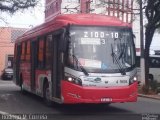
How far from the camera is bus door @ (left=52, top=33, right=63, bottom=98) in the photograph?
15.8 metres

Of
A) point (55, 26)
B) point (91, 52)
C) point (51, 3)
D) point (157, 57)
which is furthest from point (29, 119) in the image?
point (51, 3)

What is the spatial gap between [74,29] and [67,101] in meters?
2.38

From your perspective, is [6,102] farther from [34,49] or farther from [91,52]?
[91,52]

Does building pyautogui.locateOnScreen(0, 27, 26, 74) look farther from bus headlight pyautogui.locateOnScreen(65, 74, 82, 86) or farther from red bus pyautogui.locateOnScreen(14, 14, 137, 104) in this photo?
bus headlight pyautogui.locateOnScreen(65, 74, 82, 86)

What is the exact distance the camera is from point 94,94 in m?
14.9

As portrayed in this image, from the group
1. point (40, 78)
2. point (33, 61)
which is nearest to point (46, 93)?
point (40, 78)

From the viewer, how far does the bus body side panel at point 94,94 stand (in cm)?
1478

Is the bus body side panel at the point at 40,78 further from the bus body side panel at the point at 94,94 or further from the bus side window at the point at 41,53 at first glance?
the bus body side panel at the point at 94,94

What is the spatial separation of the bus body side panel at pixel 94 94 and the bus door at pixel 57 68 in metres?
0.62

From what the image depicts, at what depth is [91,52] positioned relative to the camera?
49.8ft

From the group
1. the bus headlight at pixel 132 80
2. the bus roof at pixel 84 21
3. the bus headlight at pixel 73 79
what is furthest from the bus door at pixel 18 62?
the bus headlight at pixel 132 80

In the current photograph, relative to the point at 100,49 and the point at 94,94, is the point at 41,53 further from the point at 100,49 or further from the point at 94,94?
the point at 94,94

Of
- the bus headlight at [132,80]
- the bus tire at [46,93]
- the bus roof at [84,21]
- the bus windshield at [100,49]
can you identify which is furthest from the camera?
the bus tire at [46,93]

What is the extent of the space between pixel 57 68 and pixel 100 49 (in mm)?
1827
